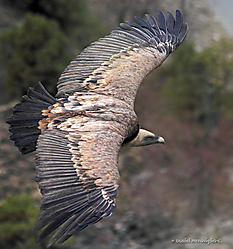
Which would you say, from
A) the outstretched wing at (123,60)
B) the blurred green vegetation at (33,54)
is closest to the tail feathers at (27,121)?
the outstretched wing at (123,60)

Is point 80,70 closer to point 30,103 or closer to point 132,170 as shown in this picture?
point 30,103

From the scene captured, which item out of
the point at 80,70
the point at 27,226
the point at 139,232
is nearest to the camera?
the point at 80,70

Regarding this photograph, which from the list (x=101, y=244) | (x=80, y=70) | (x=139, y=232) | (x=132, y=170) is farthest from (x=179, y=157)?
(x=80, y=70)

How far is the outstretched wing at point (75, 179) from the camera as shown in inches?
183

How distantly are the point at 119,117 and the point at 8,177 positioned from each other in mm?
11843

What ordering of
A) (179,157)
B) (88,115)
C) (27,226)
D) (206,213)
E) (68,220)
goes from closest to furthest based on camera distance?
(68,220) → (88,115) → (27,226) → (206,213) → (179,157)

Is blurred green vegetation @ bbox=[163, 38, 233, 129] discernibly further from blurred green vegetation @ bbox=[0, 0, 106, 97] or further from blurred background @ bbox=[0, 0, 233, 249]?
blurred green vegetation @ bbox=[0, 0, 106, 97]

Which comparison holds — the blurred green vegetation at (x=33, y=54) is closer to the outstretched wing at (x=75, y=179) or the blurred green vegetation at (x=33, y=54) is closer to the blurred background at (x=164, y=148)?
the blurred background at (x=164, y=148)

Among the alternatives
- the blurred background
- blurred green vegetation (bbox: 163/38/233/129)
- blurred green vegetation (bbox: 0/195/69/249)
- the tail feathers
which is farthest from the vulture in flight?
blurred green vegetation (bbox: 163/38/233/129)

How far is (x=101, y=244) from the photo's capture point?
518 inches

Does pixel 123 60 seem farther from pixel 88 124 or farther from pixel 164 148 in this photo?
pixel 164 148

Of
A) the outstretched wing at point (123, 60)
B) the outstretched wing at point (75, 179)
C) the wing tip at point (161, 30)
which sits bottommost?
the outstretched wing at point (75, 179)

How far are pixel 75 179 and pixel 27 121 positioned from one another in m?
1.51

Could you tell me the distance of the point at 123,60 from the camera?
692 centimetres
